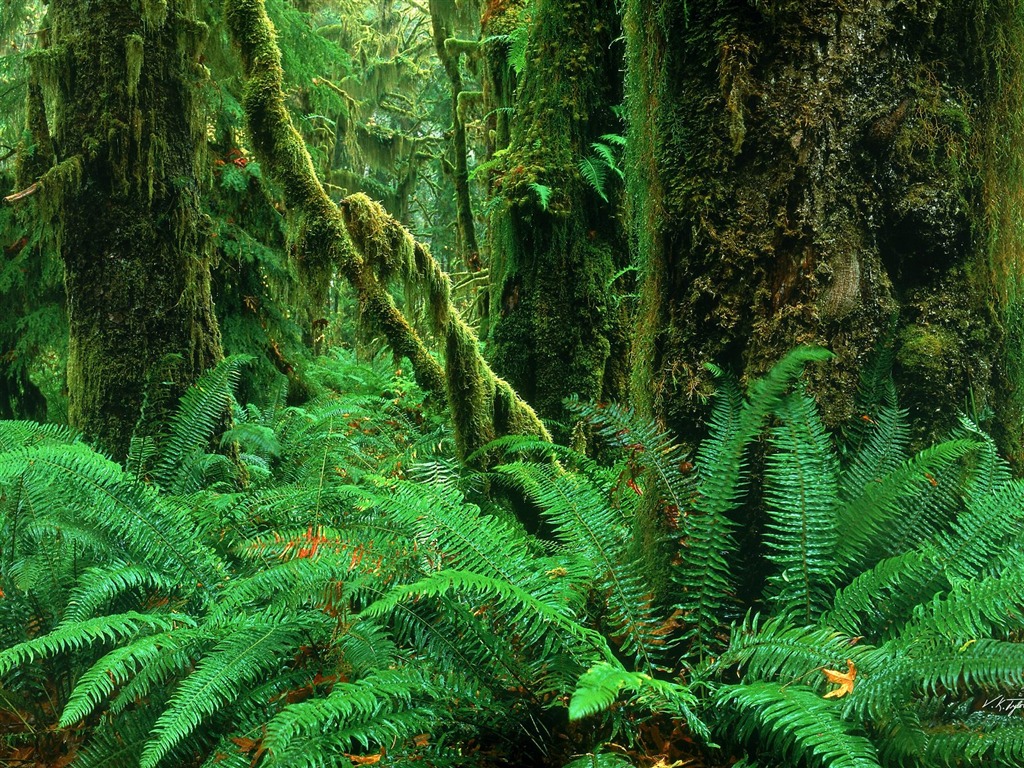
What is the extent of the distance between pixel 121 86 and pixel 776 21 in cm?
407

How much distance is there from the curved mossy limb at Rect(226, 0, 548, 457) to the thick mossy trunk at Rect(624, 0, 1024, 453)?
182 centimetres

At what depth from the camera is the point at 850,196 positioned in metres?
2.43

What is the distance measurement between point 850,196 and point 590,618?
1.53m

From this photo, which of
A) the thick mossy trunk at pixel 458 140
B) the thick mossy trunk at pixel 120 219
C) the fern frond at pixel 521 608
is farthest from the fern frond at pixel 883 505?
the thick mossy trunk at pixel 458 140

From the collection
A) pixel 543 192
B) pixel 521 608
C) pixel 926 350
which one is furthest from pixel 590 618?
pixel 543 192

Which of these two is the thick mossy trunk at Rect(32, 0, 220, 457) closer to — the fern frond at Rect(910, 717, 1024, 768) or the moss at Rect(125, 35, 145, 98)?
the moss at Rect(125, 35, 145, 98)

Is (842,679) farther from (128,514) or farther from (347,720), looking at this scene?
(128,514)

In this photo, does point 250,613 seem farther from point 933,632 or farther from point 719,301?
point 933,632

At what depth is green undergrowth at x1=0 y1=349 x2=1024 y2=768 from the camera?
74.0 inches

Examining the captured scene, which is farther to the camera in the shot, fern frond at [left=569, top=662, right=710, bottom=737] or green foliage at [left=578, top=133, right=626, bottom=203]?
green foliage at [left=578, top=133, right=626, bottom=203]

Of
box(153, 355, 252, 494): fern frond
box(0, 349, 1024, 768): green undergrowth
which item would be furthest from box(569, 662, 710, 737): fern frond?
box(153, 355, 252, 494): fern frond

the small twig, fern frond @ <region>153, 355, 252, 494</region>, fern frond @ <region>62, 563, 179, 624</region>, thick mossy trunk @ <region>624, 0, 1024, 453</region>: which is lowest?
fern frond @ <region>62, 563, 179, 624</region>

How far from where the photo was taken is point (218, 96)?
6645mm

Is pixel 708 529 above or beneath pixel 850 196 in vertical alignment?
beneath
